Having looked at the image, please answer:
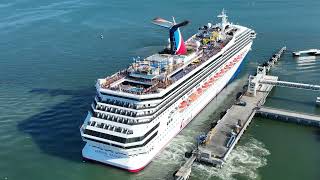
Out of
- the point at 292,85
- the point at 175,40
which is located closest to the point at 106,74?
the point at 175,40

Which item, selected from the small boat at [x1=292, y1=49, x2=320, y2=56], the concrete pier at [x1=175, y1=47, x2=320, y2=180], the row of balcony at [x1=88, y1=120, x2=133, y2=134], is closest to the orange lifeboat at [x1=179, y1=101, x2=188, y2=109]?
the concrete pier at [x1=175, y1=47, x2=320, y2=180]

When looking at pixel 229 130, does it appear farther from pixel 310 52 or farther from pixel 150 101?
pixel 310 52

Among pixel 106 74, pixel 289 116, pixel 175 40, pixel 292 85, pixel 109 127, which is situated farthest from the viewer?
pixel 106 74

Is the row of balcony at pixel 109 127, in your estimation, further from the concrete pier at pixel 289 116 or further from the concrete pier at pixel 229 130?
the concrete pier at pixel 289 116

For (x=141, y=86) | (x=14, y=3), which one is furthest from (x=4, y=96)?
(x=14, y=3)

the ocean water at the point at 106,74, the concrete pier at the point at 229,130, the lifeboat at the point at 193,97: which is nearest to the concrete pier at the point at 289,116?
the ocean water at the point at 106,74

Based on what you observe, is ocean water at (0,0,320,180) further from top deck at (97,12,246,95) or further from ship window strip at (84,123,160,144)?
top deck at (97,12,246,95)
